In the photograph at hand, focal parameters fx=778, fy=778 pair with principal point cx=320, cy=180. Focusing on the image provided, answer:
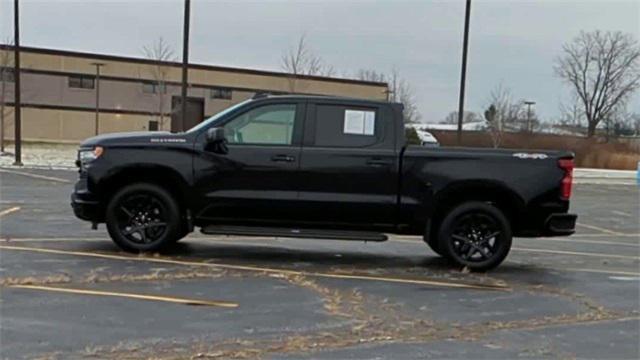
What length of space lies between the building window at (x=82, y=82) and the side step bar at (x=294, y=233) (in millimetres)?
56405

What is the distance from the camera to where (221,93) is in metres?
68.4

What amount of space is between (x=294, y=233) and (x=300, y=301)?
6.78ft

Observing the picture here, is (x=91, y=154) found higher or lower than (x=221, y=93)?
lower

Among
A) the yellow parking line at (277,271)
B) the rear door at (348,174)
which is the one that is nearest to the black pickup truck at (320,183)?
the rear door at (348,174)

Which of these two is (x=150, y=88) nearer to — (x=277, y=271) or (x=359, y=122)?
(x=359, y=122)

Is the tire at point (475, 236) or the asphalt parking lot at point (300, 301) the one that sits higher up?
the tire at point (475, 236)

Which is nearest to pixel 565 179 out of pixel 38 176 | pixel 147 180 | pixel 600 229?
pixel 147 180

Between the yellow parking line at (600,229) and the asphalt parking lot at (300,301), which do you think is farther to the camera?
the yellow parking line at (600,229)

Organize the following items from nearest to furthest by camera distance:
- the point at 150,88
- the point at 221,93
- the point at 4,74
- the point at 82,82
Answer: the point at 4,74 → the point at 82,82 → the point at 150,88 → the point at 221,93

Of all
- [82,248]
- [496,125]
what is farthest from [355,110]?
[496,125]

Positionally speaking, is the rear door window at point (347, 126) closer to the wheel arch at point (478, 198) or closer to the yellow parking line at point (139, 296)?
the wheel arch at point (478, 198)

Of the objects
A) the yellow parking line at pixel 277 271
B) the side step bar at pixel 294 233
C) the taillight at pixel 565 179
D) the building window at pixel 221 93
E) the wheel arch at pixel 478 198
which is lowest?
the yellow parking line at pixel 277 271

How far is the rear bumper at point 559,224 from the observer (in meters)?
8.87

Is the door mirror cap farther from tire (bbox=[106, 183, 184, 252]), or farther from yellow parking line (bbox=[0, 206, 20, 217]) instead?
yellow parking line (bbox=[0, 206, 20, 217])
